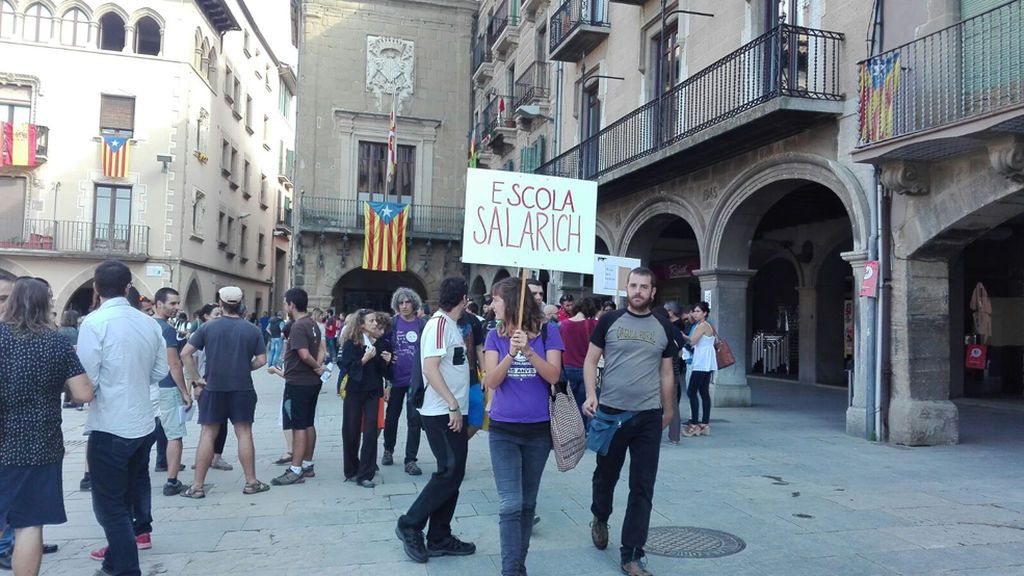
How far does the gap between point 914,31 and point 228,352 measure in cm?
855

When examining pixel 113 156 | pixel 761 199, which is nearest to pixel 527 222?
pixel 761 199

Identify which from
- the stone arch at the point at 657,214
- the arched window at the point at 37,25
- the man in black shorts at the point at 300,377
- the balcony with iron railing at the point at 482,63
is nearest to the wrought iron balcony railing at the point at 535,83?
the balcony with iron railing at the point at 482,63

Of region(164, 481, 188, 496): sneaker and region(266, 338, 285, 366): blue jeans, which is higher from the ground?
region(266, 338, 285, 366): blue jeans

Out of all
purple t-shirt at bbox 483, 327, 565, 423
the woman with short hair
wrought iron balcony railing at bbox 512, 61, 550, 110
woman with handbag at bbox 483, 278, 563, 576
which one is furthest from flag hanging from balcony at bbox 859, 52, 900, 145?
wrought iron balcony railing at bbox 512, 61, 550, 110

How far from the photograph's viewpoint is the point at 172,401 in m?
7.07

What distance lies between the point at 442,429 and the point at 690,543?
1979 millimetres

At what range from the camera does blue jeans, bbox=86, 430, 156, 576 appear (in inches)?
173

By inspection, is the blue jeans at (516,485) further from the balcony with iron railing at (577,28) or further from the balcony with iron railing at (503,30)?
the balcony with iron railing at (503,30)

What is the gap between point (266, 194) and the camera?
40125 millimetres

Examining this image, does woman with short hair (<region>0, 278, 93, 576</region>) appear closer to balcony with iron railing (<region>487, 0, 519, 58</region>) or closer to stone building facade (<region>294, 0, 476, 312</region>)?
balcony with iron railing (<region>487, 0, 519, 58</region>)

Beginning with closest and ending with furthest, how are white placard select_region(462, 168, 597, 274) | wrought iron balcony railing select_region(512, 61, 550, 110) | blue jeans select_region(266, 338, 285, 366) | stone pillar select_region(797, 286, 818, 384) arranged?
white placard select_region(462, 168, 597, 274), stone pillar select_region(797, 286, 818, 384), wrought iron balcony railing select_region(512, 61, 550, 110), blue jeans select_region(266, 338, 285, 366)

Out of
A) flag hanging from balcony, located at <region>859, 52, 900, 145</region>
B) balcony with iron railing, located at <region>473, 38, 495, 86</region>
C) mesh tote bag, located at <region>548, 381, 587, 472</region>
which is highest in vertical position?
balcony with iron railing, located at <region>473, 38, 495, 86</region>

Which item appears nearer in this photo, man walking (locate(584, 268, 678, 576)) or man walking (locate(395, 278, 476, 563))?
man walking (locate(584, 268, 678, 576))

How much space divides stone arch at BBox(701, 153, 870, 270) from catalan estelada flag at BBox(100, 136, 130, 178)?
2171 centimetres
